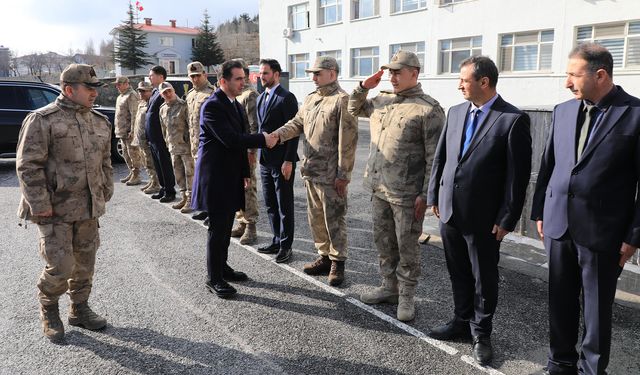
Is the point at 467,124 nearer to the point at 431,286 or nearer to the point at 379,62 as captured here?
the point at 431,286

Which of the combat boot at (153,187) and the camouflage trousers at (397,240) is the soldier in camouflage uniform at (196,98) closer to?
the combat boot at (153,187)

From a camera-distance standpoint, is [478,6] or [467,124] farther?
[478,6]

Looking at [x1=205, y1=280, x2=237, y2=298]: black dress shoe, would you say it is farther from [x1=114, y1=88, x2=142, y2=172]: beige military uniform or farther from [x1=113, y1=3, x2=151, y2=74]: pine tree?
[x1=113, y1=3, x2=151, y2=74]: pine tree

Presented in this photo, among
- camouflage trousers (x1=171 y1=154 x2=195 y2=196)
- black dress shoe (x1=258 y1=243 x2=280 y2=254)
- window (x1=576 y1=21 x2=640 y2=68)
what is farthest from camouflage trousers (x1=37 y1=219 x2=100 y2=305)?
window (x1=576 y1=21 x2=640 y2=68)

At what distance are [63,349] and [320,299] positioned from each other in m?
1.99

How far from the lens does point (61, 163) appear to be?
138 inches

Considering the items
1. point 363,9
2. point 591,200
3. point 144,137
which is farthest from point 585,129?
point 363,9

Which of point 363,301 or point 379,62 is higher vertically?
point 379,62

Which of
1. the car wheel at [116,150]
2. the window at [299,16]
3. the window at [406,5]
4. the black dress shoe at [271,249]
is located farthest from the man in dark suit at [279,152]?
the window at [299,16]

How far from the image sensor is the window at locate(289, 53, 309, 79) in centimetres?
3344

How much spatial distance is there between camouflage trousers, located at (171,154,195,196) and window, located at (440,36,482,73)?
17.6m

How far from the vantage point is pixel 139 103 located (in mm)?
8992

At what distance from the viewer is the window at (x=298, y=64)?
3344cm

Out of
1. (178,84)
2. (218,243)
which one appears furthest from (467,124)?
(178,84)
